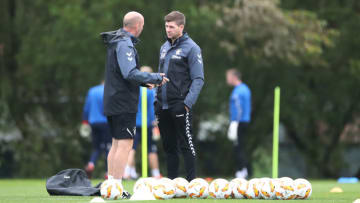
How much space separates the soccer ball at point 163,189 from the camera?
28.6 feet

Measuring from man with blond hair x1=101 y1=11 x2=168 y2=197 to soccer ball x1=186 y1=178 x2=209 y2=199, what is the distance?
2.77 feet

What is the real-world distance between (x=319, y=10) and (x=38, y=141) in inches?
386

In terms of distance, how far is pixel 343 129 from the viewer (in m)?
26.0

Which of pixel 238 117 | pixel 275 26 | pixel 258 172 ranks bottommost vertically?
pixel 258 172

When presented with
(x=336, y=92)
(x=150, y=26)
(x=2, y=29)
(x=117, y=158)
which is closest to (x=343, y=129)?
(x=336, y=92)

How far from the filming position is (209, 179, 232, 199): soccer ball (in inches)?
360

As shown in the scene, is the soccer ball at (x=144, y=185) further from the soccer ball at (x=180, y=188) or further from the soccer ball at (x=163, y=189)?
the soccer ball at (x=180, y=188)

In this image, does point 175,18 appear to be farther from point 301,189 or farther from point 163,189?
point 301,189

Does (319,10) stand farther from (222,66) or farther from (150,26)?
(150,26)

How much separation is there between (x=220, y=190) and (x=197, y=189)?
10.7 inches

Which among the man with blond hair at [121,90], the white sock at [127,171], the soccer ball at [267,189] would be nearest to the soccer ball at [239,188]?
the soccer ball at [267,189]

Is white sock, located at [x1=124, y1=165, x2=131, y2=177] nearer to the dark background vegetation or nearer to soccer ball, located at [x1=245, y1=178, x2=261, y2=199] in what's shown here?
the dark background vegetation

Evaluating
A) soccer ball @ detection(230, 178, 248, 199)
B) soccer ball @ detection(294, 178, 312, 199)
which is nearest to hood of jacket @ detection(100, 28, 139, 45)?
soccer ball @ detection(230, 178, 248, 199)

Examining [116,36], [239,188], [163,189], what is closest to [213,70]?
[116,36]
